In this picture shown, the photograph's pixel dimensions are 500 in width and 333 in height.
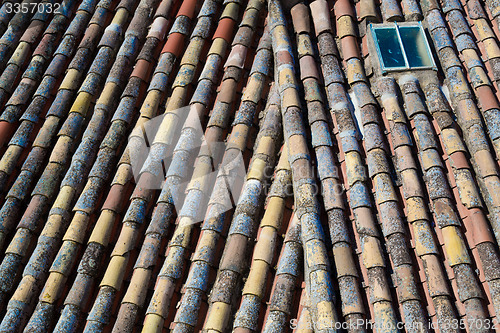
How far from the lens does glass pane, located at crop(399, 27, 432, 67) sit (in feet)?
19.1

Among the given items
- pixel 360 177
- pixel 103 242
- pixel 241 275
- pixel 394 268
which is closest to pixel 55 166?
pixel 103 242

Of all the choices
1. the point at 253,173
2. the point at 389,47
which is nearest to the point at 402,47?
the point at 389,47

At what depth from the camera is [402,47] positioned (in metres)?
5.90

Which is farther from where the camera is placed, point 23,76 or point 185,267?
point 23,76

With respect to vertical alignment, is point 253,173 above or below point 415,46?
below

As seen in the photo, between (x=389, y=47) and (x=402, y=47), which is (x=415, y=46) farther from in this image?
(x=389, y=47)

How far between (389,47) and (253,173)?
6.72 feet

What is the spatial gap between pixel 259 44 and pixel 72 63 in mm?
2195

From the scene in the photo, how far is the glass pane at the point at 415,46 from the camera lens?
5.84 metres

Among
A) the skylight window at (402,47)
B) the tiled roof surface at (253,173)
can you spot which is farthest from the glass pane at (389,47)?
the tiled roof surface at (253,173)

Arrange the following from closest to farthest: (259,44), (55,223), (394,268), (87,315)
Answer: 1. (394,268)
2. (87,315)
3. (55,223)
4. (259,44)

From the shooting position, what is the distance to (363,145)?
5305mm

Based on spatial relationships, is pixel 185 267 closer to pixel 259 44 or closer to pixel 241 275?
pixel 241 275

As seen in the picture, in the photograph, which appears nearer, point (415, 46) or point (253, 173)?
point (253, 173)
